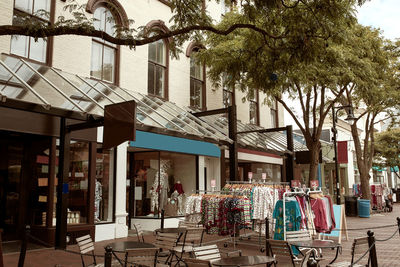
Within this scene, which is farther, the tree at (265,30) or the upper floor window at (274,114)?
the upper floor window at (274,114)

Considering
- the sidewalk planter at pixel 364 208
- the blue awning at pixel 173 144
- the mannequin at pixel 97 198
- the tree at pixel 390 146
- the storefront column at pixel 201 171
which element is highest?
the tree at pixel 390 146

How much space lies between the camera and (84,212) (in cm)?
1088

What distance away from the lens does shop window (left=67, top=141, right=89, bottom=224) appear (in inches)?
427

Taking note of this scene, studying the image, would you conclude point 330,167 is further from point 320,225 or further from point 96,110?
point 96,110

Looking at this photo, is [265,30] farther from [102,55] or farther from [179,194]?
[179,194]

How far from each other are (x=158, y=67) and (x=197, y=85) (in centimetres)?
261

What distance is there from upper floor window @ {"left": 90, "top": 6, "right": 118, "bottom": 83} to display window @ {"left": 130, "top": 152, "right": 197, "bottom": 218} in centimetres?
326

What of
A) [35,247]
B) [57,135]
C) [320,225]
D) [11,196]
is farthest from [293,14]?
[11,196]

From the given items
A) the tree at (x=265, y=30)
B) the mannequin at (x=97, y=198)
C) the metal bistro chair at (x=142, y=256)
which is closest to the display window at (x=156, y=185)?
the mannequin at (x=97, y=198)

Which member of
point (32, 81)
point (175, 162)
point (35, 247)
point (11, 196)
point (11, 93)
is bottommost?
point (35, 247)

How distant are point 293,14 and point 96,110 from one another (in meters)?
5.36

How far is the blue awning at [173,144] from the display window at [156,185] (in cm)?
61

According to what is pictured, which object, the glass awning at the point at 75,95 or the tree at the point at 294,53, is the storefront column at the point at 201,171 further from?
the tree at the point at 294,53

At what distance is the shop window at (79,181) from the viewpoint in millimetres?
10836
